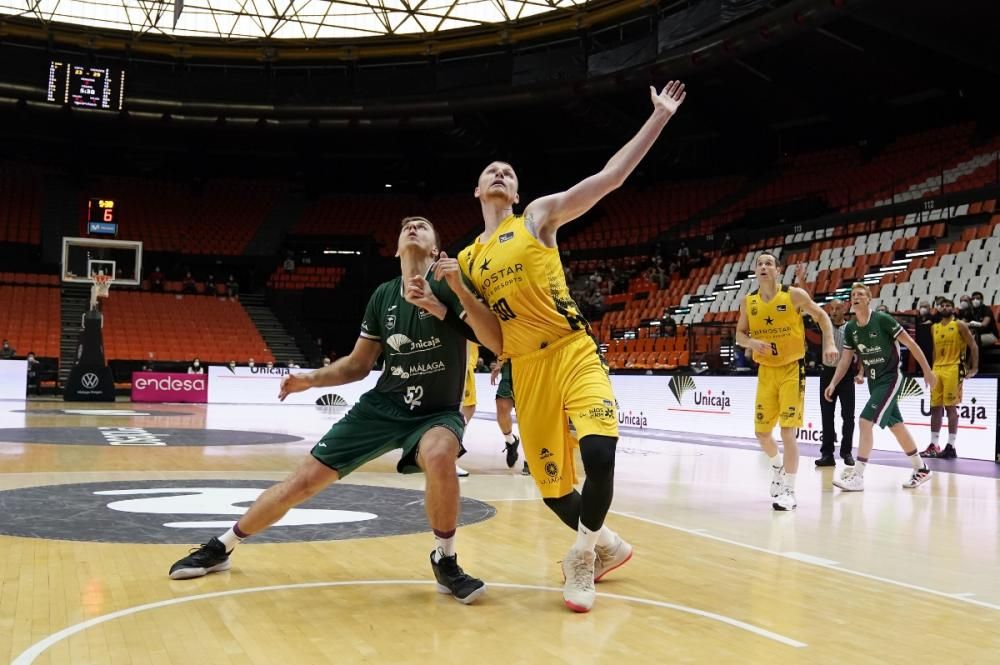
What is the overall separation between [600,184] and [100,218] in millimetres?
24160

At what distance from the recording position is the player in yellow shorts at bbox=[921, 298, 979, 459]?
12.5 meters

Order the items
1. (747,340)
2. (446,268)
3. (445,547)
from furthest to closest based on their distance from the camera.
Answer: (747,340) → (445,547) → (446,268)

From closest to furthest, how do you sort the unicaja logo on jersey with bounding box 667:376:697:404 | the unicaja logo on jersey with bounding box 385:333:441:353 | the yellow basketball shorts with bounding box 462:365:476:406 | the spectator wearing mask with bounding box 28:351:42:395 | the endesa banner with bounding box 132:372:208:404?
the unicaja logo on jersey with bounding box 385:333:441:353 → the yellow basketball shorts with bounding box 462:365:476:406 → the unicaja logo on jersey with bounding box 667:376:697:404 → the endesa banner with bounding box 132:372:208:404 → the spectator wearing mask with bounding box 28:351:42:395

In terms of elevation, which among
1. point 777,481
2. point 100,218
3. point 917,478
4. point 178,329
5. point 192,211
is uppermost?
point 192,211

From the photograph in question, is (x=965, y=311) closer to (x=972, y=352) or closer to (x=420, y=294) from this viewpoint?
(x=972, y=352)

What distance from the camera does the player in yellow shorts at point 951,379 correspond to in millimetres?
12500

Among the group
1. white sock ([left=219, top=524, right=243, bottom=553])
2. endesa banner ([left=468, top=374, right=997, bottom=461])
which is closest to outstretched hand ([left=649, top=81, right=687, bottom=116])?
white sock ([left=219, top=524, right=243, bottom=553])

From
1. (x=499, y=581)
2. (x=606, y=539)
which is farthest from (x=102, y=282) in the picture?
(x=606, y=539)

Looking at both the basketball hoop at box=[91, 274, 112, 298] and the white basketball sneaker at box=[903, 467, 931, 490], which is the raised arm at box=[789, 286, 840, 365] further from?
the basketball hoop at box=[91, 274, 112, 298]

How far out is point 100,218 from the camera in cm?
2509

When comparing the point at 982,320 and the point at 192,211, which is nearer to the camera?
the point at 982,320

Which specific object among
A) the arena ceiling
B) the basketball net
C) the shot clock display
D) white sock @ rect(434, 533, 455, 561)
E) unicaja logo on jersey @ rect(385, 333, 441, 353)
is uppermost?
the arena ceiling

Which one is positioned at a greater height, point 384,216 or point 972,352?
point 384,216

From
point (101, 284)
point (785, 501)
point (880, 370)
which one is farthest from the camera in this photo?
point (101, 284)
